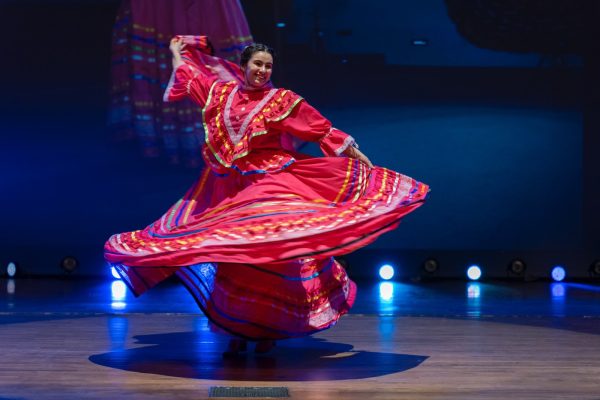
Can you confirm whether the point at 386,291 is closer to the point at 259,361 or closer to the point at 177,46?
the point at 177,46

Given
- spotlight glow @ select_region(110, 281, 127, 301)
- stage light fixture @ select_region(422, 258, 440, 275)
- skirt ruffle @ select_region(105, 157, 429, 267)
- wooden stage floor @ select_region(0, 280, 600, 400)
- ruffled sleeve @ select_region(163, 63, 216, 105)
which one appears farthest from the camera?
stage light fixture @ select_region(422, 258, 440, 275)

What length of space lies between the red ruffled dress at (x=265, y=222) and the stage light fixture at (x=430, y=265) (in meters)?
3.13

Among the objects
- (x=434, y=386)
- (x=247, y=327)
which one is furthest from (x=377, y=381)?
(x=247, y=327)

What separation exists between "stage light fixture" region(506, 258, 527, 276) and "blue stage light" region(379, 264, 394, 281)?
31.6 inches

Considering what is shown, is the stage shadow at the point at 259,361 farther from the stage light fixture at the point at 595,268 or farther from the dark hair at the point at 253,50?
the stage light fixture at the point at 595,268

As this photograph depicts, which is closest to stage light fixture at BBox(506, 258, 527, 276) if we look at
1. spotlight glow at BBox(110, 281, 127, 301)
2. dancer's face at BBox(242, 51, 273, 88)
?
spotlight glow at BBox(110, 281, 127, 301)

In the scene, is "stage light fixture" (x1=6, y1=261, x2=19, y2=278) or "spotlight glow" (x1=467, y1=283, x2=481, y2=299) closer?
"spotlight glow" (x1=467, y1=283, x2=481, y2=299)

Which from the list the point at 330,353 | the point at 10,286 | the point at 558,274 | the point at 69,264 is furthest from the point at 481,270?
the point at 330,353

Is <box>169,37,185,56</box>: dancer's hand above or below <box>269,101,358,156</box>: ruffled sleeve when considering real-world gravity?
above

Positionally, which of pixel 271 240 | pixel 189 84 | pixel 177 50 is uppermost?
pixel 177 50

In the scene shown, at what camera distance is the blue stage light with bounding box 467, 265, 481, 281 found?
21.3 ft

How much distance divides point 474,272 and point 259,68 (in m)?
3.65

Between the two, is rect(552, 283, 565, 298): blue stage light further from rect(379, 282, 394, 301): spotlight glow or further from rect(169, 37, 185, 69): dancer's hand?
rect(169, 37, 185, 69): dancer's hand

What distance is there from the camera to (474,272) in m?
6.50
